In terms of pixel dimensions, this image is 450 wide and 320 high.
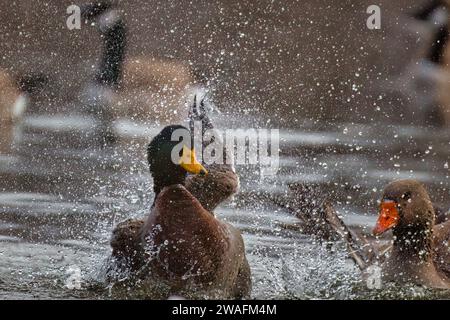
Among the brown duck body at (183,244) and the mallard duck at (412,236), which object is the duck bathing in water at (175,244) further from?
the mallard duck at (412,236)

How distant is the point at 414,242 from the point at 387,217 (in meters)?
0.11

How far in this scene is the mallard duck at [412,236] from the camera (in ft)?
7.12

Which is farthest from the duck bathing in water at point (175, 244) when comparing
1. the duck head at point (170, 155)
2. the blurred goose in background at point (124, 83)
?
the blurred goose in background at point (124, 83)

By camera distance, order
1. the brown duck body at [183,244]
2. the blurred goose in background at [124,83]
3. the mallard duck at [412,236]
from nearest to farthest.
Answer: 1. the brown duck body at [183,244]
2. the mallard duck at [412,236]
3. the blurred goose in background at [124,83]

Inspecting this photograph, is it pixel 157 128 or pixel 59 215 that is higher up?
pixel 157 128

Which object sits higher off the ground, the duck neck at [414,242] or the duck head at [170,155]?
the duck head at [170,155]

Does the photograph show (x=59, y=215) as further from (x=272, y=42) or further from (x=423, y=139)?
(x=423, y=139)

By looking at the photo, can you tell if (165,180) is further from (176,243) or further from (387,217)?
(387,217)

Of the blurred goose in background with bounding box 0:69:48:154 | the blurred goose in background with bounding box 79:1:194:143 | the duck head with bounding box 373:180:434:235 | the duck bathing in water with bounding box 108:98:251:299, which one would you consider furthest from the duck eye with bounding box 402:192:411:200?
the blurred goose in background with bounding box 0:69:48:154

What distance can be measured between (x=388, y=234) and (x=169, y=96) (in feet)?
3.12

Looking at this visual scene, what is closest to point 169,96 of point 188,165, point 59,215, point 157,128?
point 157,128

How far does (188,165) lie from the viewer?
5.96 feet

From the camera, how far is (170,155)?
72.7 inches
